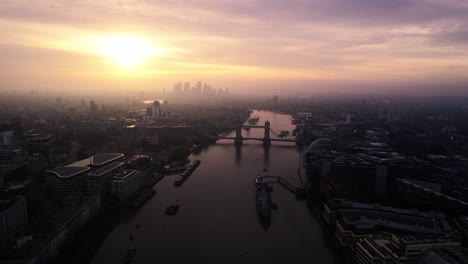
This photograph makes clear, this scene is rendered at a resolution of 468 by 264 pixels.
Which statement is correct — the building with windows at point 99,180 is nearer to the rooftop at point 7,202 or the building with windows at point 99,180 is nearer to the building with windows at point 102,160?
the building with windows at point 102,160

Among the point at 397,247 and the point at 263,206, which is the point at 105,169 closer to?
the point at 263,206

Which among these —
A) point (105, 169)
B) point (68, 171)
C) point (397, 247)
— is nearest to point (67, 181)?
point (68, 171)

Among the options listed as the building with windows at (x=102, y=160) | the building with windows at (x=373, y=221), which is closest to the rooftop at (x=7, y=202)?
the building with windows at (x=102, y=160)

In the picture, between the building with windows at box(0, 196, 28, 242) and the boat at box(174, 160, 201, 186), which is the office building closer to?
the boat at box(174, 160, 201, 186)

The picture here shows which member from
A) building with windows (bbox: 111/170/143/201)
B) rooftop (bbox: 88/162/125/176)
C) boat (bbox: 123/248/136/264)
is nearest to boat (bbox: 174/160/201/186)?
building with windows (bbox: 111/170/143/201)

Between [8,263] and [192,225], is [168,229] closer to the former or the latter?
[192,225]
